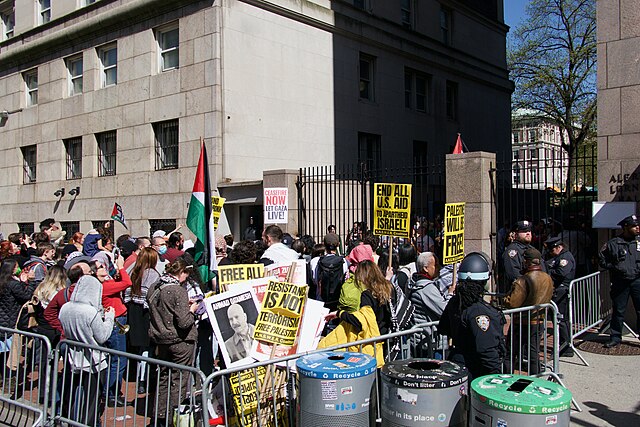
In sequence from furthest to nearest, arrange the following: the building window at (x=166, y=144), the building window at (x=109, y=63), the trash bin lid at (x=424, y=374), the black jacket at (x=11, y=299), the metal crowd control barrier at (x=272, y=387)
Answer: the building window at (x=109, y=63)
the building window at (x=166, y=144)
the black jacket at (x=11, y=299)
the metal crowd control barrier at (x=272, y=387)
the trash bin lid at (x=424, y=374)

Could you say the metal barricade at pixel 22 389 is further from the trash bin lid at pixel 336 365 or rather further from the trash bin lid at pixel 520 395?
the trash bin lid at pixel 520 395

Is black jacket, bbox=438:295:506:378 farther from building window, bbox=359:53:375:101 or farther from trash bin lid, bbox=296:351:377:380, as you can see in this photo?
building window, bbox=359:53:375:101

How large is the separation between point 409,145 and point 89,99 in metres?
13.0

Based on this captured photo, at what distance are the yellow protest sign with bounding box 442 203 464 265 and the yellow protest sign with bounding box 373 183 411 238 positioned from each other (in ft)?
4.65

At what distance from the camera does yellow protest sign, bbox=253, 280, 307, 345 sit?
18.5ft

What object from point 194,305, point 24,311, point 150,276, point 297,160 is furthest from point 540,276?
point 297,160

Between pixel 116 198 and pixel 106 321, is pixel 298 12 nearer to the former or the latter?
pixel 116 198

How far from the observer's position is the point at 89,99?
73.6 ft

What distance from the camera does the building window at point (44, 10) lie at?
24.9 metres

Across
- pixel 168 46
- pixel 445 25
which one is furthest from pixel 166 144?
pixel 445 25

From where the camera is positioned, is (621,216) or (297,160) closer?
(621,216)

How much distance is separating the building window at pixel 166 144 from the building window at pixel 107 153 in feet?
8.25

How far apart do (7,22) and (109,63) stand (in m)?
9.06


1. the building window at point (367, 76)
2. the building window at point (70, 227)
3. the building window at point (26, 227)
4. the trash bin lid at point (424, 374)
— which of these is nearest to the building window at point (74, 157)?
the building window at point (70, 227)
